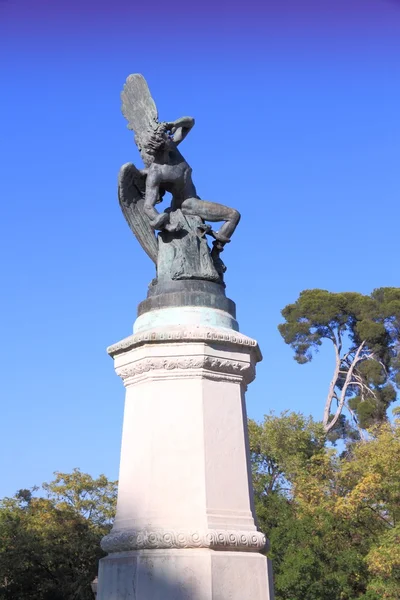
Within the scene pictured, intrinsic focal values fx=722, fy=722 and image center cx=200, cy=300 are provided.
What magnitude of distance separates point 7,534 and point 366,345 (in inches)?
935

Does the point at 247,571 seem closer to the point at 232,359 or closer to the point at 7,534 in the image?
the point at 232,359

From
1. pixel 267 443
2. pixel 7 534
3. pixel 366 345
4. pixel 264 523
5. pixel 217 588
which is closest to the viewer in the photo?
pixel 217 588

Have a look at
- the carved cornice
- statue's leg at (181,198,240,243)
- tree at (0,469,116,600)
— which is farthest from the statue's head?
tree at (0,469,116,600)

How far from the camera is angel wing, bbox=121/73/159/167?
8398 millimetres

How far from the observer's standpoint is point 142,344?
24.7ft

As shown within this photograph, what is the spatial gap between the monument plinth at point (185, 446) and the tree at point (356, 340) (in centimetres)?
3458

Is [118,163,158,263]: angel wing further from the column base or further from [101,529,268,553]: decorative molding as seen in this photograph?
the column base

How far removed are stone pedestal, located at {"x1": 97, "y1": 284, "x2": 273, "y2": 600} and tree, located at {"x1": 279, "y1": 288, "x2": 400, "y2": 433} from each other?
114ft

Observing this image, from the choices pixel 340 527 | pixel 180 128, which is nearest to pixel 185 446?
pixel 180 128

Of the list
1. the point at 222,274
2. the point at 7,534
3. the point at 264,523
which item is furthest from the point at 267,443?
the point at 222,274

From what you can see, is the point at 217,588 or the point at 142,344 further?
the point at 142,344

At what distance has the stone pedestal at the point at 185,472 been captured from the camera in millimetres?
6570

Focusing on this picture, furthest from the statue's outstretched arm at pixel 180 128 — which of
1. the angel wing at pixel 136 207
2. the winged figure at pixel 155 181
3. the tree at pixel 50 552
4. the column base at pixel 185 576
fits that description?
the tree at pixel 50 552

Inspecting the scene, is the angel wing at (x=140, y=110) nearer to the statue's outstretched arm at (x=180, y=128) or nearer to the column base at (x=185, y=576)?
the statue's outstretched arm at (x=180, y=128)
